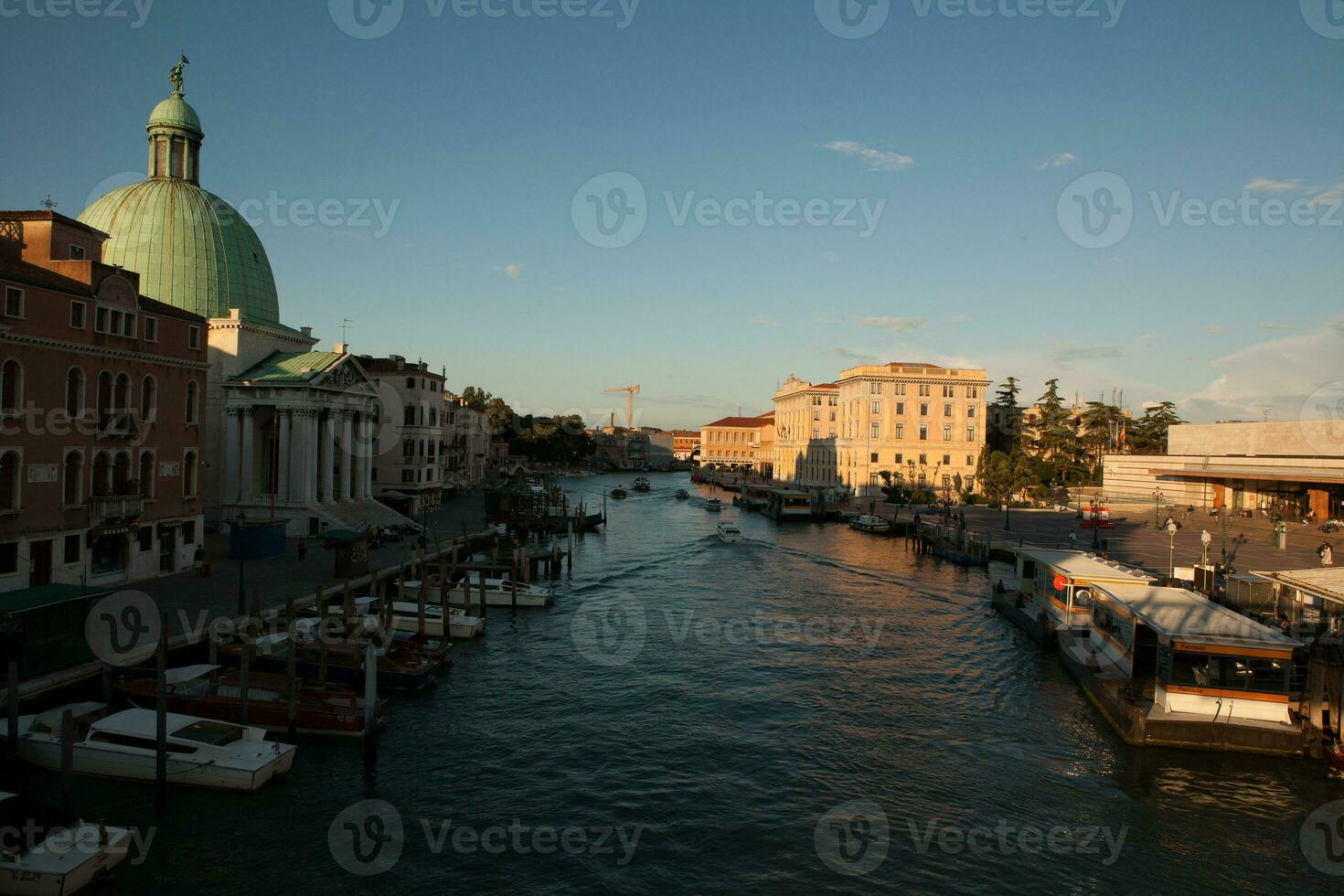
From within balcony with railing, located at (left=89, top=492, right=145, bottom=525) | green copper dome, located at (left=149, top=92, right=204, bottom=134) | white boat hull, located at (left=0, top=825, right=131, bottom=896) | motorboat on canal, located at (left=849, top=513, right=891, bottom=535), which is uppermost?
green copper dome, located at (left=149, top=92, right=204, bottom=134)

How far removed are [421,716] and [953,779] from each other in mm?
14526

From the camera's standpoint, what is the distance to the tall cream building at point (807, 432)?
10675cm

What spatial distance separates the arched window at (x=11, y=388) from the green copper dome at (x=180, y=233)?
24221 mm

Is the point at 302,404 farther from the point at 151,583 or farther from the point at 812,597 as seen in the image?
the point at 812,597

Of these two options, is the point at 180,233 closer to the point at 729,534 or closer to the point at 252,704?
the point at 252,704

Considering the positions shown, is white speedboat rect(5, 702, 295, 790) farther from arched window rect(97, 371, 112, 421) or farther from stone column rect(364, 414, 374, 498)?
stone column rect(364, 414, 374, 498)

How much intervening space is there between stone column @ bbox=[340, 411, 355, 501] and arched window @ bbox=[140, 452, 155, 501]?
2024 centimetres

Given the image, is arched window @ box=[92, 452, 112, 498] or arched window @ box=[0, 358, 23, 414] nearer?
arched window @ box=[0, 358, 23, 414]

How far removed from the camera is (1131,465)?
77.8 m

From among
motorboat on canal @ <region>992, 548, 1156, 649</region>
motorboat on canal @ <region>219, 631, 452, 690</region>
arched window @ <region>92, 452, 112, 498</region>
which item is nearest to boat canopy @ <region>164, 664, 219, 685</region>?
motorboat on canal @ <region>219, 631, 452, 690</region>

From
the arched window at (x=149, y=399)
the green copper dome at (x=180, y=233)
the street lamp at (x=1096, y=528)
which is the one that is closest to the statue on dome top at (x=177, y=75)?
the green copper dome at (x=180, y=233)

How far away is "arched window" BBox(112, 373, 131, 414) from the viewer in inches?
1194

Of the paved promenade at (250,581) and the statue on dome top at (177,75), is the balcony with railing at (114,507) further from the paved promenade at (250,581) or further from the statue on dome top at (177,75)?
the statue on dome top at (177,75)

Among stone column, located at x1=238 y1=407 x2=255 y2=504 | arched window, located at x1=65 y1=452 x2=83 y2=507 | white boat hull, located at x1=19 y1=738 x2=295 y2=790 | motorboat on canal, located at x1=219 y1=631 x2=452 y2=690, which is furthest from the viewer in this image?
stone column, located at x1=238 y1=407 x2=255 y2=504
